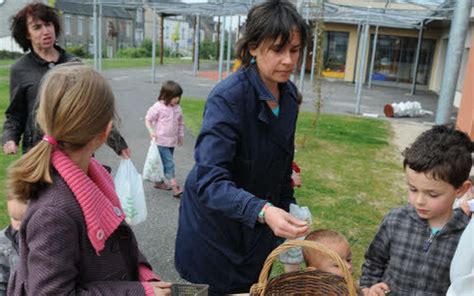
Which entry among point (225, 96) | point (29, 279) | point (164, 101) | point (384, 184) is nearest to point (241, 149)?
point (225, 96)

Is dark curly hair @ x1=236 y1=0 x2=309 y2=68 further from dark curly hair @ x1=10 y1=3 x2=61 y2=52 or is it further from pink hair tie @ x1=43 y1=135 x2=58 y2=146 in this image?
dark curly hair @ x1=10 y1=3 x2=61 y2=52

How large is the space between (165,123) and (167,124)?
0.09ft

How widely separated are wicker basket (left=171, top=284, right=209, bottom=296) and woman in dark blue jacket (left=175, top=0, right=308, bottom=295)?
31 cm

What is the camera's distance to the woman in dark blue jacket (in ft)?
5.80

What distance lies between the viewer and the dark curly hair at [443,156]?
2.02 meters

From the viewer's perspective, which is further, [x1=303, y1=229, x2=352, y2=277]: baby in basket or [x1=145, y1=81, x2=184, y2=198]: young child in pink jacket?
[x1=145, y1=81, x2=184, y2=198]: young child in pink jacket

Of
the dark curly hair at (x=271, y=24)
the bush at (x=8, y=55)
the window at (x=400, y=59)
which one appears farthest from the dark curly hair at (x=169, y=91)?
the bush at (x=8, y=55)

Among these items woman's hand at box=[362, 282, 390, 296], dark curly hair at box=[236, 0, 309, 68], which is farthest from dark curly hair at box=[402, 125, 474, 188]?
dark curly hair at box=[236, 0, 309, 68]

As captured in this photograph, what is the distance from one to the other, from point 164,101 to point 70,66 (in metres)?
4.24

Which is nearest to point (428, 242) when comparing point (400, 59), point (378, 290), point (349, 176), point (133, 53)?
point (378, 290)

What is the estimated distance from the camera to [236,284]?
2023mm

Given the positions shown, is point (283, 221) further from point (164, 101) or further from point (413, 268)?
point (164, 101)

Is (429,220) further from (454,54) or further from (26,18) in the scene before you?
(26,18)

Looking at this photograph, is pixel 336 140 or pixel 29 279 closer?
pixel 29 279
